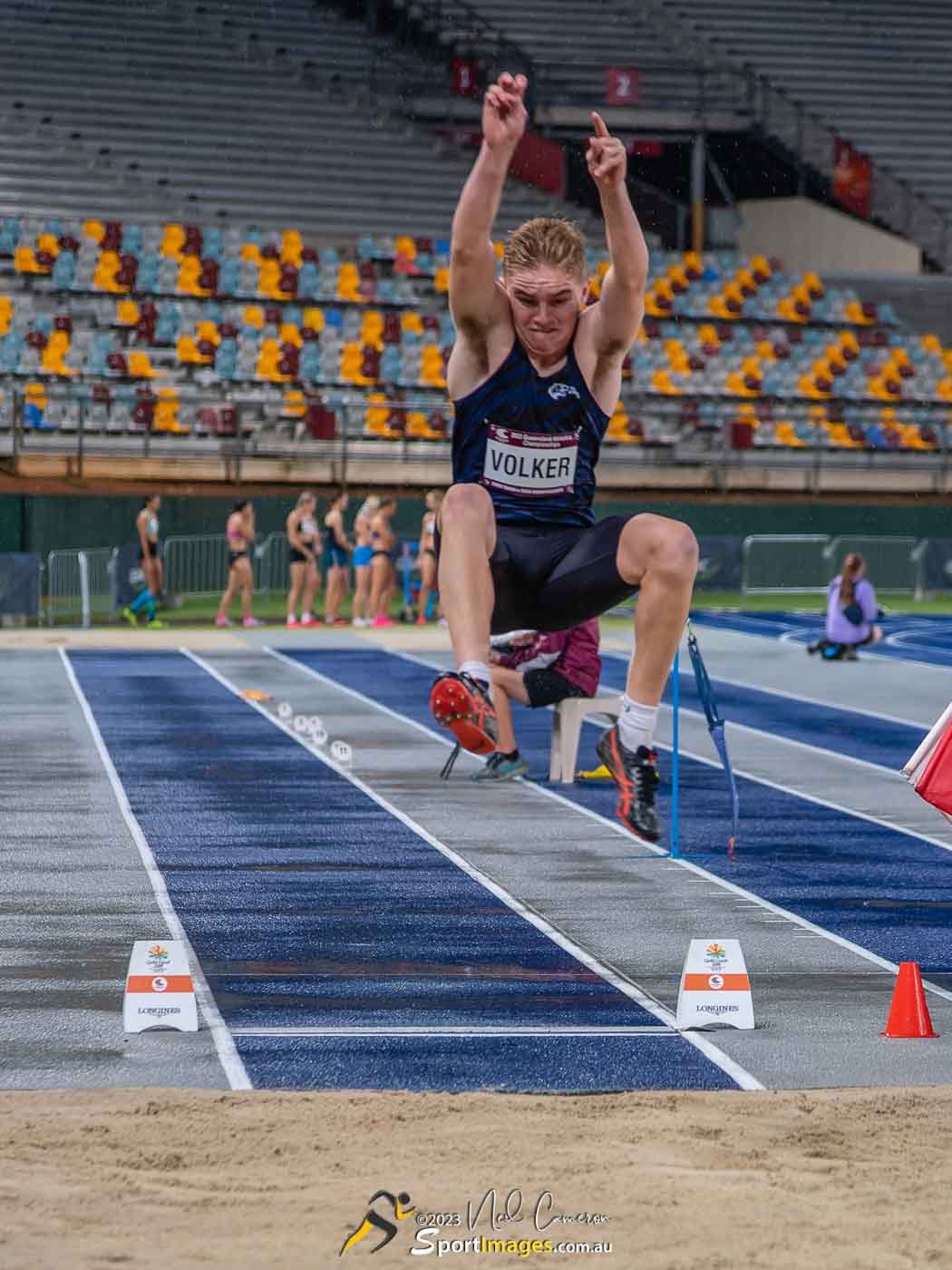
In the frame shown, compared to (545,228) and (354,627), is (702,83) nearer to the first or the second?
(354,627)

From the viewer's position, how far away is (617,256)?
5559 mm

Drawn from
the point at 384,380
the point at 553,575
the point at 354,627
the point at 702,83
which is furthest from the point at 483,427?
the point at 702,83

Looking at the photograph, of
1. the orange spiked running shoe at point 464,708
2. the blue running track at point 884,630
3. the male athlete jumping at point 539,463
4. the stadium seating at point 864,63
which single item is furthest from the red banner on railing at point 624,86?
the orange spiked running shoe at point 464,708

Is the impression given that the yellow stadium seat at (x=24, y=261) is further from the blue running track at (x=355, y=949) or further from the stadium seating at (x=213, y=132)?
the blue running track at (x=355, y=949)

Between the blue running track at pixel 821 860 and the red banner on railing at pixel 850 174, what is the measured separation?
23114 millimetres

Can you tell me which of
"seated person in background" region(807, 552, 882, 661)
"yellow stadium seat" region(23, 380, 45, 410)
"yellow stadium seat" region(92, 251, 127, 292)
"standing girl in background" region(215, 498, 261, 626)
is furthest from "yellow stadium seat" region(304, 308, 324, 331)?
"seated person in background" region(807, 552, 882, 661)

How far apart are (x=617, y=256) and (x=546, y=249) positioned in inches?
8.1

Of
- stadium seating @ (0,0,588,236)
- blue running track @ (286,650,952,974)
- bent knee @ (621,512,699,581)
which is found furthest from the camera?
stadium seating @ (0,0,588,236)

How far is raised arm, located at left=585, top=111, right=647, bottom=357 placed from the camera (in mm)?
5332

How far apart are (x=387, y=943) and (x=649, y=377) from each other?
78.2 ft

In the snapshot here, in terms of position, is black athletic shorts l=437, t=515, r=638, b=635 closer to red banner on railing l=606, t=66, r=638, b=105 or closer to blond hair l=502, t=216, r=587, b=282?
blond hair l=502, t=216, r=587, b=282

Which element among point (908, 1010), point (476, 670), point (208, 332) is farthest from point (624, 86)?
point (476, 670)

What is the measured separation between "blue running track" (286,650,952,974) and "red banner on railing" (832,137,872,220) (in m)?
23.1

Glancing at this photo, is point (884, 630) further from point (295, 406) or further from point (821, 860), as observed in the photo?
point (821, 860)
